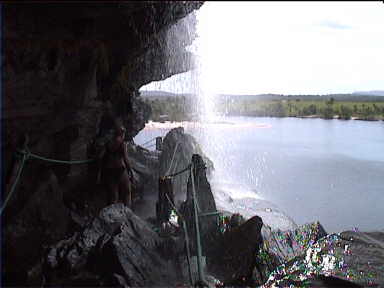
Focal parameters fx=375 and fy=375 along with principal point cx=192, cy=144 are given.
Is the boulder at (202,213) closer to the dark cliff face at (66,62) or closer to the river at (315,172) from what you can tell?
the dark cliff face at (66,62)

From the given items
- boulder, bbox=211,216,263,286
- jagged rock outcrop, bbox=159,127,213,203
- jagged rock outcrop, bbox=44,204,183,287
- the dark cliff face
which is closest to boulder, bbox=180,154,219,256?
boulder, bbox=211,216,263,286

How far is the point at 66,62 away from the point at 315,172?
13137 millimetres

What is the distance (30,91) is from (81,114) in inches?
57.7

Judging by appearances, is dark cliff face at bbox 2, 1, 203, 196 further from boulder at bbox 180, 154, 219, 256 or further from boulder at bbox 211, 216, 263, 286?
boulder at bbox 211, 216, 263, 286

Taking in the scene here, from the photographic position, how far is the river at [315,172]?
11.5m

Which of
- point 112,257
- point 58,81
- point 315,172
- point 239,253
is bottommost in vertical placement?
point 315,172

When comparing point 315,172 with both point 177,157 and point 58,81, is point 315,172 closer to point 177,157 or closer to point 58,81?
point 177,157

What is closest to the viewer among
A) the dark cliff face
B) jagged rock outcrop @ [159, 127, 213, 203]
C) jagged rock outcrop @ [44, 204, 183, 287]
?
jagged rock outcrop @ [44, 204, 183, 287]

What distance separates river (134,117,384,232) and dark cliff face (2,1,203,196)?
678 centimetres

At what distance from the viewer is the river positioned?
11.5 meters

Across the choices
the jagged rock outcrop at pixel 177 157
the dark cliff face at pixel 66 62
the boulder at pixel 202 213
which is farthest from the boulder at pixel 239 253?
the jagged rock outcrop at pixel 177 157

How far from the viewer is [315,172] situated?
16.8 metres

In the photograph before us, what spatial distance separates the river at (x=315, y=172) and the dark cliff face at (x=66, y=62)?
22.3ft

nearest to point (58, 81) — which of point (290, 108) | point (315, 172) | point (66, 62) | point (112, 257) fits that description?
point (66, 62)
